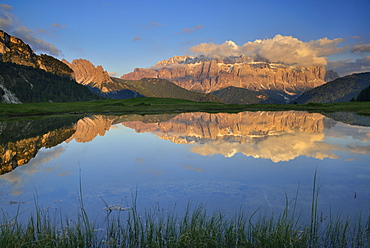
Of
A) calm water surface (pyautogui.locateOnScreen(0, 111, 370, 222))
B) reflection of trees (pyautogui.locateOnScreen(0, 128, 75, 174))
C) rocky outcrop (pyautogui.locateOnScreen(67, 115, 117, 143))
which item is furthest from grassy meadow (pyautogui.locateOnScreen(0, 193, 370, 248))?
rocky outcrop (pyautogui.locateOnScreen(67, 115, 117, 143))

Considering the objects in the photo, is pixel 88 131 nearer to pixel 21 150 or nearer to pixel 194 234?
pixel 21 150

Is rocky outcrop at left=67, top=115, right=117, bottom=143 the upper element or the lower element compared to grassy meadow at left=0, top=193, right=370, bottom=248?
upper

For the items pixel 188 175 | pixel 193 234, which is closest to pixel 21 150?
pixel 188 175

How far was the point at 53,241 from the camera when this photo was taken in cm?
738

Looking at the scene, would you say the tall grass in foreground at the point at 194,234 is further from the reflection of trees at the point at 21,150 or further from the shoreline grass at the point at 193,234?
the reflection of trees at the point at 21,150

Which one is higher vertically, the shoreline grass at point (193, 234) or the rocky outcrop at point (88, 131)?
the rocky outcrop at point (88, 131)

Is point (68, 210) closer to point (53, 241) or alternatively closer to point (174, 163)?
point (53, 241)

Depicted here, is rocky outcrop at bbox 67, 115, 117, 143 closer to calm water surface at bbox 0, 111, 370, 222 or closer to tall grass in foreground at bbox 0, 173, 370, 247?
calm water surface at bbox 0, 111, 370, 222

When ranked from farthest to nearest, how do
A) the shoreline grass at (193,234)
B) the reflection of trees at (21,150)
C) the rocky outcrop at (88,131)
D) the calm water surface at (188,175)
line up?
the rocky outcrop at (88,131), the reflection of trees at (21,150), the calm water surface at (188,175), the shoreline grass at (193,234)

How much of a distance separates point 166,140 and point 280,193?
1707 cm

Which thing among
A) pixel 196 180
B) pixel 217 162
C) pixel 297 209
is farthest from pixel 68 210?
pixel 217 162

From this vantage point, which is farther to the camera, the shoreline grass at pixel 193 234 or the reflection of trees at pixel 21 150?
the reflection of trees at pixel 21 150

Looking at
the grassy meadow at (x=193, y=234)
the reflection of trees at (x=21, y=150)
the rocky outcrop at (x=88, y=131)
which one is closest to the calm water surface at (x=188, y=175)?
the reflection of trees at (x=21, y=150)

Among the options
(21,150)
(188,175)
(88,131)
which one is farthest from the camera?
(88,131)
